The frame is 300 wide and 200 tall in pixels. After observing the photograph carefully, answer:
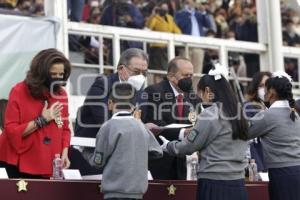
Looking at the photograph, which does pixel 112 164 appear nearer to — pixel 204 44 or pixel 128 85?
pixel 128 85

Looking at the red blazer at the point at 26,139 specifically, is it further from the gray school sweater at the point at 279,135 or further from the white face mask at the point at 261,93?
the white face mask at the point at 261,93

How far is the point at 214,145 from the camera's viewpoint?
6.36m

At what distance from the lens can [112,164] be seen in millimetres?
6047

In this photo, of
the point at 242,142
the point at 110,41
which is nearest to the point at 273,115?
the point at 242,142

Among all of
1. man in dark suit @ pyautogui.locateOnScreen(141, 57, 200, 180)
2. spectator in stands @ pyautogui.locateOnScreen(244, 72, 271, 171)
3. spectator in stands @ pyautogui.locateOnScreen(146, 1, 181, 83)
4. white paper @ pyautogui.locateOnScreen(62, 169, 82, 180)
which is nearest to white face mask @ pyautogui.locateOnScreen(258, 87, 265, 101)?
spectator in stands @ pyautogui.locateOnScreen(244, 72, 271, 171)

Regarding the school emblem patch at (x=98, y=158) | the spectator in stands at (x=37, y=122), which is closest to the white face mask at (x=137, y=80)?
the spectator in stands at (x=37, y=122)

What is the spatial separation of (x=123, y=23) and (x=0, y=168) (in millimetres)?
5459

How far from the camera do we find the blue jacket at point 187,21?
12070mm

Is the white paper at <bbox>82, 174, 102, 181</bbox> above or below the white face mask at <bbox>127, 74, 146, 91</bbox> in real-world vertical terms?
below

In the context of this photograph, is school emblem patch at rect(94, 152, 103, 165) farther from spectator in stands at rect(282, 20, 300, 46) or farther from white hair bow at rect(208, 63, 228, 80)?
spectator in stands at rect(282, 20, 300, 46)

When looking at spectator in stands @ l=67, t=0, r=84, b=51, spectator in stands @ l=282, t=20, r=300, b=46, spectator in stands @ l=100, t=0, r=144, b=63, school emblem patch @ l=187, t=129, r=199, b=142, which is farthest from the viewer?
spectator in stands @ l=282, t=20, r=300, b=46

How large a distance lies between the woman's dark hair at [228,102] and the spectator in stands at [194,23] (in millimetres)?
5167

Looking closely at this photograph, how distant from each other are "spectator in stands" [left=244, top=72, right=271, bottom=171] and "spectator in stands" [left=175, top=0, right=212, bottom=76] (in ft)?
11.9

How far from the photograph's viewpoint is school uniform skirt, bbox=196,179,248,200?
6.34m
